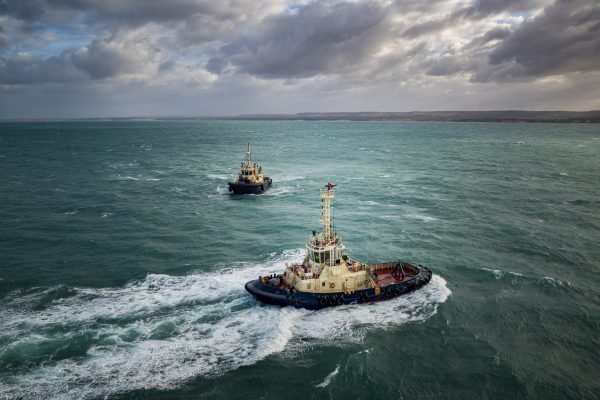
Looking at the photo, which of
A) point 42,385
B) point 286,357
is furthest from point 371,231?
point 42,385

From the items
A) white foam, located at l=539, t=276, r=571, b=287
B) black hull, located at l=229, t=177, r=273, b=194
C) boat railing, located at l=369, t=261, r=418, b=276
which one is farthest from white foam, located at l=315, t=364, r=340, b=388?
black hull, located at l=229, t=177, r=273, b=194

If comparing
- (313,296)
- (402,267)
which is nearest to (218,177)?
(402,267)

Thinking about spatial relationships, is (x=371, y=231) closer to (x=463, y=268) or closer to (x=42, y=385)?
(x=463, y=268)

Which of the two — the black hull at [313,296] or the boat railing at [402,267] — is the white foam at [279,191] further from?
the black hull at [313,296]

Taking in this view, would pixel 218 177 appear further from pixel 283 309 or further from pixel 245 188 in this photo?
pixel 283 309

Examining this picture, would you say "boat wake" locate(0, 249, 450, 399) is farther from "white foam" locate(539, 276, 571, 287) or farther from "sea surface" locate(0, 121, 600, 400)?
"white foam" locate(539, 276, 571, 287)

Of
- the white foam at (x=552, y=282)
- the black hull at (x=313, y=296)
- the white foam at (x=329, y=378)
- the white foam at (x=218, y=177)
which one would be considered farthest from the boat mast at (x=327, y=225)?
the white foam at (x=218, y=177)

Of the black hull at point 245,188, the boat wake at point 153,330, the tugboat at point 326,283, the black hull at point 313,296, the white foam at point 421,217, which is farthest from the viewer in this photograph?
the black hull at point 245,188
